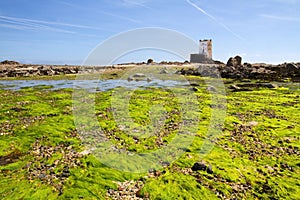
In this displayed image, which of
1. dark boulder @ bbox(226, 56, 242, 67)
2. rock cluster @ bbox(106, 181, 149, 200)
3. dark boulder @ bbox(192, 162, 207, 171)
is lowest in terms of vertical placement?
rock cluster @ bbox(106, 181, 149, 200)

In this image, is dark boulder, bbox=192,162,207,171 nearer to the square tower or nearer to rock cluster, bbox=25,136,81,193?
rock cluster, bbox=25,136,81,193

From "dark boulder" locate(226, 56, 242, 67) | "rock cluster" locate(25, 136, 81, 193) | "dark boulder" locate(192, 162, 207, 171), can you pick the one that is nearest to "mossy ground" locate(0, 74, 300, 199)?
"rock cluster" locate(25, 136, 81, 193)

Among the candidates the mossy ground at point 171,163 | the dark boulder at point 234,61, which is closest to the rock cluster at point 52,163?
the mossy ground at point 171,163

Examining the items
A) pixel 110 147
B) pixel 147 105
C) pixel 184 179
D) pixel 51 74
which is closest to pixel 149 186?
pixel 184 179

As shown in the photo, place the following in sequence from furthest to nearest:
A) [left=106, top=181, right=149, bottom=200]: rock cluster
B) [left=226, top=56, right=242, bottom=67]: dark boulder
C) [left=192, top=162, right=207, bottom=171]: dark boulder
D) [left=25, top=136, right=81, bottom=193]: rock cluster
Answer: [left=226, top=56, right=242, bottom=67]: dark boulder < [left=192, top=162, right=207, bottom=171]: dark boulder < [left=25, top=136, right=81, bottom=193]: rock cluster < [left=106, top=181, right=149, bottom=200]: rock cluster

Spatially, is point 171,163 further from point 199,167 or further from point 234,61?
point 234,61

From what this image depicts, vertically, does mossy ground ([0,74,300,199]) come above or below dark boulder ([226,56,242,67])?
below

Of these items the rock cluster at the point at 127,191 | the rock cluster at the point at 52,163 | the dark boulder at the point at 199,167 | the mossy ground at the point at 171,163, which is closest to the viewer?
the rock cluster at the point at 127,191

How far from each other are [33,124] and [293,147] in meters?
13.1

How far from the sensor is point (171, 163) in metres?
9.12

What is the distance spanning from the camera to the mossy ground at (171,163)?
7.28 m

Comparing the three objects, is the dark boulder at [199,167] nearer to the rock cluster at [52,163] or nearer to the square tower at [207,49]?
the rock cluster at [52,163]

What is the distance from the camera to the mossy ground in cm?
728

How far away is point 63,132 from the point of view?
39.4 feet
